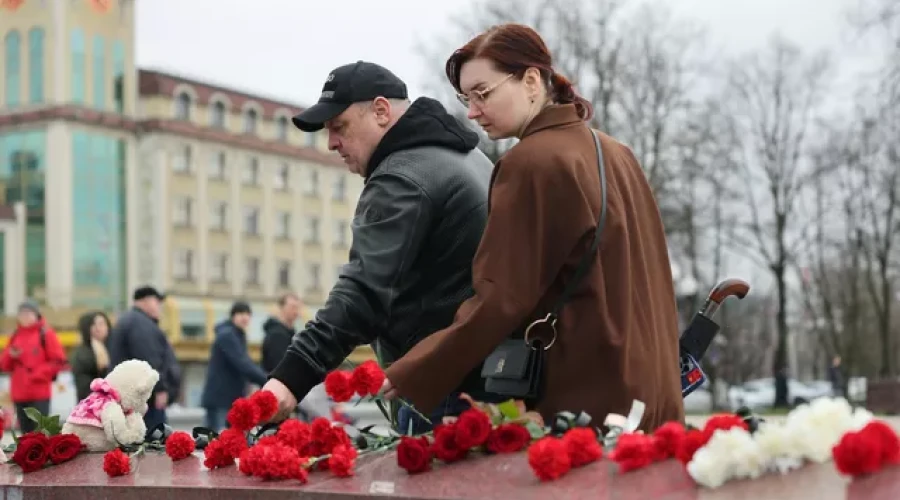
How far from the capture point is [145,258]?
5859 centimetres

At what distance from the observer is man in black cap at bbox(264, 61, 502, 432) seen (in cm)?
390

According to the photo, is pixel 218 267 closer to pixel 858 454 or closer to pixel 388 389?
pixel 388 389

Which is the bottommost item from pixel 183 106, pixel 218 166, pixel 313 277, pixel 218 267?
pixel 313 277

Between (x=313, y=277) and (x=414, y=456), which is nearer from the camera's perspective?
(x=414, y=456)

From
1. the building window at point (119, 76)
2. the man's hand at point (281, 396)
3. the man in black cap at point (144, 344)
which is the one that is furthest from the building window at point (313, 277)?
the man's hand at point (281, 396)

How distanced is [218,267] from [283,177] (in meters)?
6.80

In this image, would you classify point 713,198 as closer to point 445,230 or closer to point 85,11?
point 85,11

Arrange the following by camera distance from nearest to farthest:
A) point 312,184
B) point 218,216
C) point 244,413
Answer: point 244,413 < point 218,216 < point 312,184

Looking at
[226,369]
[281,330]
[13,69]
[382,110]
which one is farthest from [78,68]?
[382,110]

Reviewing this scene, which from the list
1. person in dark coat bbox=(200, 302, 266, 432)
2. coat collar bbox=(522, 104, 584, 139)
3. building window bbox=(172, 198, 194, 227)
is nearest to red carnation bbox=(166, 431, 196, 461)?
coat collar bbox=(522, 104, 584, 139)

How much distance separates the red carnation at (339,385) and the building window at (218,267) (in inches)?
2337

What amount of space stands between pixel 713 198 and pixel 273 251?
32317 mm

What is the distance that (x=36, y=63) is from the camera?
5366cm

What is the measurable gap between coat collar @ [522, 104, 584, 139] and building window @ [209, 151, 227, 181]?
59.8 metres
